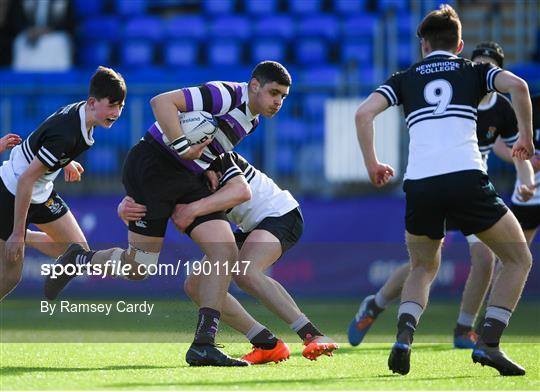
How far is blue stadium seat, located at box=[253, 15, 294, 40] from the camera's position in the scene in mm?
16672

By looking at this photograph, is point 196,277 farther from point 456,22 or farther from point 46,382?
point 456,22

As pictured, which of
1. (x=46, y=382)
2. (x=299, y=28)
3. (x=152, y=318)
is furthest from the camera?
(x=299, y=28)

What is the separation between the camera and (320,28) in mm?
16656

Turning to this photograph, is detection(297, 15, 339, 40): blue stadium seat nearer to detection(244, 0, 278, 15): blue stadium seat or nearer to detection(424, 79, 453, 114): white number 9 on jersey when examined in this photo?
detection(244, 0, 278, 15): blue stadium seat

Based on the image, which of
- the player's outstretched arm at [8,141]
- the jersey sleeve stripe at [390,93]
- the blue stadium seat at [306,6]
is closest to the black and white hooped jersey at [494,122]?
the jersey sleeve stripe at [390,93]

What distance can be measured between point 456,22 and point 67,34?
10.7m

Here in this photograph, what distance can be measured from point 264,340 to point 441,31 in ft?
7.01

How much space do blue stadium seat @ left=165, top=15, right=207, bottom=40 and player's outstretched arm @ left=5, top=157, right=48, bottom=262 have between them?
971 centimetres

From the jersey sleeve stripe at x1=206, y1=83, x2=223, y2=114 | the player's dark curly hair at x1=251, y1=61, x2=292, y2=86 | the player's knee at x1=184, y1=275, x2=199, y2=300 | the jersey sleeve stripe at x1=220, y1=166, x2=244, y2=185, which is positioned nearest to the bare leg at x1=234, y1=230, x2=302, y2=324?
the player's knee at x1=184, y1=275, x2=199, y2=300

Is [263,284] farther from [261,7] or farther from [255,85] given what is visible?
[261,7]


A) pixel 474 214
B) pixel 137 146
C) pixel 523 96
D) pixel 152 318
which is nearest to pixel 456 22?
pixel 523 96

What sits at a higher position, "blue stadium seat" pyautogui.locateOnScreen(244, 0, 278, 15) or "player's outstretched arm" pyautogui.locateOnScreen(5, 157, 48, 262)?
"blue stadium seat" pyautogui.locateOnScreen(244, 0, 278, 15)

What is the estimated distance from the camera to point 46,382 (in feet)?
20.5

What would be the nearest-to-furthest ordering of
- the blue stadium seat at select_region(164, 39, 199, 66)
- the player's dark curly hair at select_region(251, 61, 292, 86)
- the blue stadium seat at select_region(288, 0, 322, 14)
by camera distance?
the player's dark curly hair at select_region(251, 61, 292, 86), the blue stadium seat at select_region(164, 39, 199, 66), the blue stadium seat at select_region(288, 0, 322, 14)
